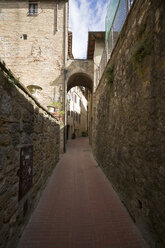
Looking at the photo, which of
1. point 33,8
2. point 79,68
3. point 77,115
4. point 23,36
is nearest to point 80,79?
point 79,68

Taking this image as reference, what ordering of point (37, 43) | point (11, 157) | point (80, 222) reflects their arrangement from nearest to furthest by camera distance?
point (11, 157) → point (80, 222) → point (37, 43)

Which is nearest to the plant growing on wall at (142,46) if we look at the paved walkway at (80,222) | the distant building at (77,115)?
the paved walkway at (80,222)

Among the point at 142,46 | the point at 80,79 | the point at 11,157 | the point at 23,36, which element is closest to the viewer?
the point at 11,157

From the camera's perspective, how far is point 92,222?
8.34ft

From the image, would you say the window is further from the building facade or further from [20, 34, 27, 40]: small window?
[20, 34, 27, 40]: small window

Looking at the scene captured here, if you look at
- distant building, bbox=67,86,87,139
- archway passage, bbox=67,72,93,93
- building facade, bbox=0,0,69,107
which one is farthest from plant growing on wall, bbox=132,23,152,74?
distant building, bbox=67,86,87,139

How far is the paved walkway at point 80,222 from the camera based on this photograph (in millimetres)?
2107

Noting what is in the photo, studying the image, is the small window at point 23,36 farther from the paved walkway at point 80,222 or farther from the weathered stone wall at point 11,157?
the paved walkway at point 80,222

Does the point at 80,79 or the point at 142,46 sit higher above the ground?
the point at 80,79

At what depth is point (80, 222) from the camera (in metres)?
2.55

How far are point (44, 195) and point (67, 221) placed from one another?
46.5 inches

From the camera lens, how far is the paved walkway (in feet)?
6.91

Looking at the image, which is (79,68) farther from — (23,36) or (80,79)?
(23,36)

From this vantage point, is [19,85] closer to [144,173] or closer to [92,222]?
[144,173]
